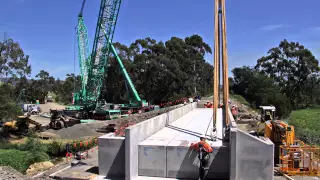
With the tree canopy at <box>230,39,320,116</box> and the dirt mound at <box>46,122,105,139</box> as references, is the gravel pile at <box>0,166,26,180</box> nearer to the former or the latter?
the dirt mound at <box>46,122,105,139</box>

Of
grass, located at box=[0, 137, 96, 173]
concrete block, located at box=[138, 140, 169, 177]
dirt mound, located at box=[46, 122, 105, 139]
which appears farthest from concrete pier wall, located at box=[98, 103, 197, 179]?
dirt mound, located at box=[46, 122, 105, 139]

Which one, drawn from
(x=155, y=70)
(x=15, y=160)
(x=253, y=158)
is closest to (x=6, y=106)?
(x=15, y=160)

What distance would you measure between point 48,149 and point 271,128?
13808 mm

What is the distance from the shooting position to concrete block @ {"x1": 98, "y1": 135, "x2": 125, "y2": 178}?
10.1 meters

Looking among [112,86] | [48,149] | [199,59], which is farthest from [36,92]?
[48,149]

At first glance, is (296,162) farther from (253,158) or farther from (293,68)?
(293,68)

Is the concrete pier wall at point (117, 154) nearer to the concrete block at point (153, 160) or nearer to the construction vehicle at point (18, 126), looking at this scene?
the concrete block at point (153, 160)

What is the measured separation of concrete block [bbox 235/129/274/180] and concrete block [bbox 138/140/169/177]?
246cm

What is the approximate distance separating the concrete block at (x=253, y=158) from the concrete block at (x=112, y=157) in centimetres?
383

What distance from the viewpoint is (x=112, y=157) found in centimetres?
1020

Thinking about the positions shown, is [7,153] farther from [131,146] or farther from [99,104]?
[99,104]

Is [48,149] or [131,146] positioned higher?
[131,146]

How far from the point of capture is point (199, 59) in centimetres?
8650

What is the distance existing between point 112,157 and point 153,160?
142 cm
